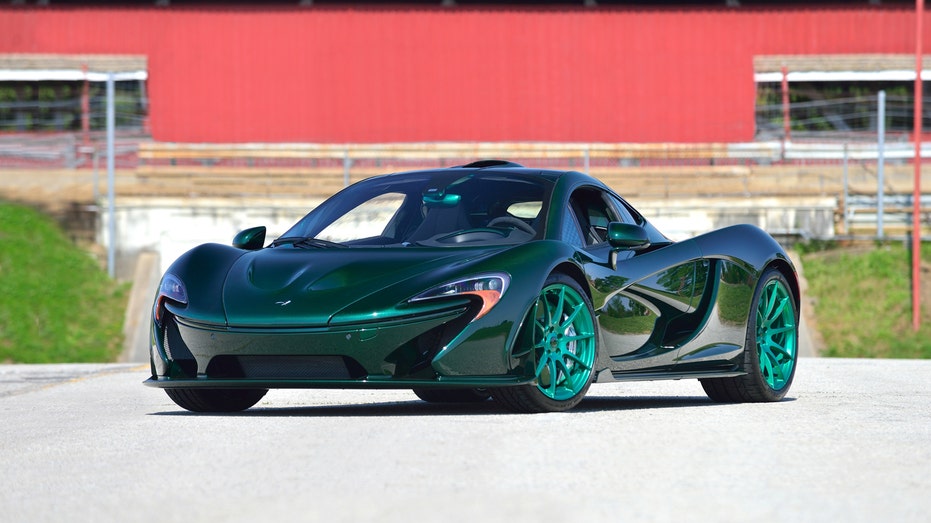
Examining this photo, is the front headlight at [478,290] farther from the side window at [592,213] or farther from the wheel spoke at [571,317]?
the side window at [592,213]

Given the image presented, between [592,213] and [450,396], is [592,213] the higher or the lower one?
the higher one

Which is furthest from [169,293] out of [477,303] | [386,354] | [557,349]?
[557,349]

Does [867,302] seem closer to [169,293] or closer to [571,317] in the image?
[571,317]

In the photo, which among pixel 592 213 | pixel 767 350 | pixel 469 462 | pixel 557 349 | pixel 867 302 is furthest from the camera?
pixel 867 302

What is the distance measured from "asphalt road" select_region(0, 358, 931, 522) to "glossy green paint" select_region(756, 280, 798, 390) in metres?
0.21

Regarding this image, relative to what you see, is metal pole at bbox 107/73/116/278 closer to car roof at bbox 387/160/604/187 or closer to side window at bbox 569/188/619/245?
car roof at bbox 387/160/604/187

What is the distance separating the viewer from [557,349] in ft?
24.1

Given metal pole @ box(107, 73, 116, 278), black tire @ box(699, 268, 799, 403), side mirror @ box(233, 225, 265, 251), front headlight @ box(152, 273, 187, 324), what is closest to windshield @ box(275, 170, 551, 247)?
side mirror @ box(233, 225, 265, 251)

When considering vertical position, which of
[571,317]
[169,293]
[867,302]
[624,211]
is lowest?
[867,302]

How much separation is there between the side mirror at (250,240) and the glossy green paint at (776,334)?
9.03 ft

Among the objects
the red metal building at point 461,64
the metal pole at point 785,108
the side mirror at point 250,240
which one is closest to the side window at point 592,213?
the side mirror at point 250,240

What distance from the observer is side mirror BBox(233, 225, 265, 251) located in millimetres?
8164

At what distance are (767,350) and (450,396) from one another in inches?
70.8

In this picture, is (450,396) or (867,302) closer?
(450,396)
